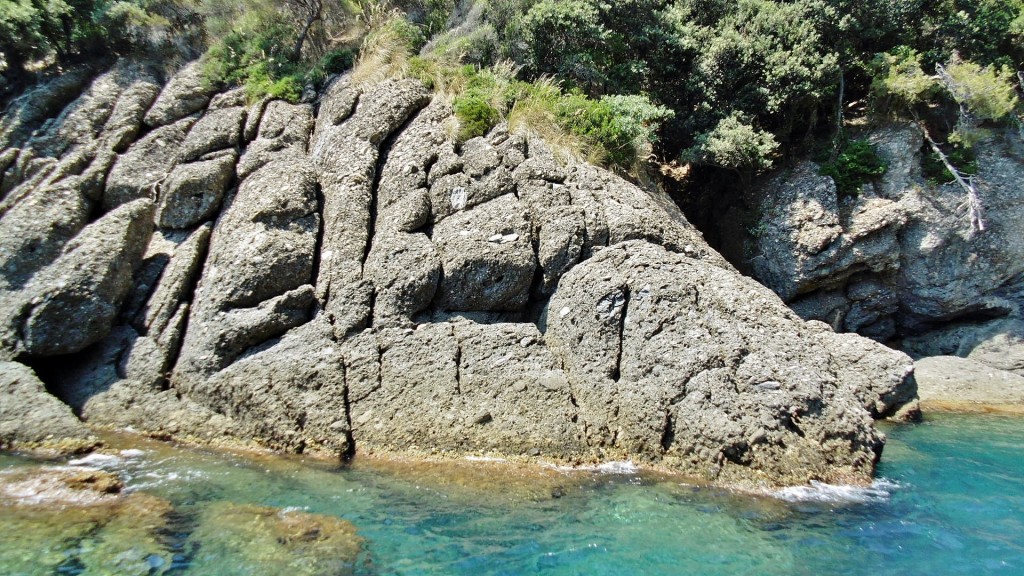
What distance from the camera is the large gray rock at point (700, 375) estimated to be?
938 cm

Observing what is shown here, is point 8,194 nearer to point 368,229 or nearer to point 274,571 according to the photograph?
point 368,229

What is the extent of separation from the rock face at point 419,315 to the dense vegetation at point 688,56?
9.43ft

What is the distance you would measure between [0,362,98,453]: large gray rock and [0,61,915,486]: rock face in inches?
33.6

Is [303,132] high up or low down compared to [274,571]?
up

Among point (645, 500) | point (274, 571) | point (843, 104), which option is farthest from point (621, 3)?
point (274, 571)

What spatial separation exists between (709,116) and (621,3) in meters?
3.95

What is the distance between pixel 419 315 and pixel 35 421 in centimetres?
659

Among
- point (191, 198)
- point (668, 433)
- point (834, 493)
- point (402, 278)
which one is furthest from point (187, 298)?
point (834, 493)

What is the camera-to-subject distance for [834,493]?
893 cm

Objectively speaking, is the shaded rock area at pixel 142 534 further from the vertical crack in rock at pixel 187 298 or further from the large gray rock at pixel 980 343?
the large gray rock at pixel 980 343

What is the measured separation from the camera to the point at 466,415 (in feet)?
33.7

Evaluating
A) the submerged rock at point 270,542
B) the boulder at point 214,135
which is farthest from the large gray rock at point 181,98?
the submerged rock at point 270,542

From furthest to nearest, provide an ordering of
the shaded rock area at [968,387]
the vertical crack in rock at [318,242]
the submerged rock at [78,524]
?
1. the shaded rock area at [968,387]
2. the vertical crack in rock at [318,242]
3. the submerged rock at [78,524]

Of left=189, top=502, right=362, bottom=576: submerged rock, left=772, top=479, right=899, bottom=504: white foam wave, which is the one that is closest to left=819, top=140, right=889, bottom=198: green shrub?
left=772, top=479, right=899, bottom=504: white foam wave
